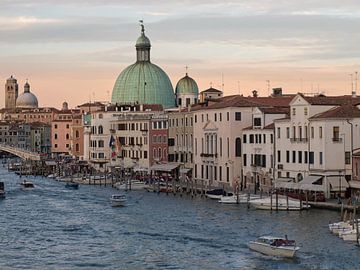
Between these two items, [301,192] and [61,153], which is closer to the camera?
[301,192]

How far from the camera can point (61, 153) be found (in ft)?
341

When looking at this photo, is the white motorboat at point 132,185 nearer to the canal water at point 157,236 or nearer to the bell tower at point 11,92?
the canal water at point 157,236

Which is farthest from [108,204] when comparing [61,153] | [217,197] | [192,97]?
[61,153]

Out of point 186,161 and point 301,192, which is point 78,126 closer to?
point 186,161

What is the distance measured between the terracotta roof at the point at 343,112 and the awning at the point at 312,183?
2.62 meters

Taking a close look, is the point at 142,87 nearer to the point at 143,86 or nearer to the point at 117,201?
the point at 143,86

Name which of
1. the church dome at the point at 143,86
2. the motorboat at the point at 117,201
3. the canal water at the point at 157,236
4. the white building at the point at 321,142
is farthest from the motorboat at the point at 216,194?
the church dome at the point at 143,86

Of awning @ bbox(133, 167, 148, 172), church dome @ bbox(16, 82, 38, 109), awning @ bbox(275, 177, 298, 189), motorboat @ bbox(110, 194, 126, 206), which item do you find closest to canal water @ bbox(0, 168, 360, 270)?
motorboat @ bbox(110, 194, 126, 206)

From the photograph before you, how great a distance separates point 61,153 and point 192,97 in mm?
28870

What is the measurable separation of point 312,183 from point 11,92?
137112mm

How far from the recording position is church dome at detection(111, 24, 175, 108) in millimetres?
77000

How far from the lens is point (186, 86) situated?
80.8 metres

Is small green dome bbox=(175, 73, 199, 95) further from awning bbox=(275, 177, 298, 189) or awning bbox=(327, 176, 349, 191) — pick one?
awning bbox=(327, 176, 349, 191)

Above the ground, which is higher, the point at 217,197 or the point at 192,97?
the point at 192,97
